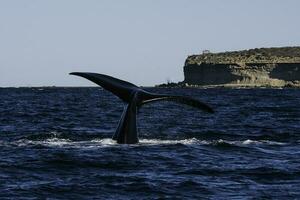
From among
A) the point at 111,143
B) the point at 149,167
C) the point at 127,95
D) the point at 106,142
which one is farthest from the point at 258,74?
the point at 149,167

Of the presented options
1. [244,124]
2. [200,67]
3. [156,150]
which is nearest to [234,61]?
[200,67]

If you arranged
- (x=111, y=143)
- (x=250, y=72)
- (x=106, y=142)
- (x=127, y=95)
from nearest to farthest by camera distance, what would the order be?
(x=127, y=95)
(x=111, y=143)
(x=106, y=142)
(x=250, y=72)

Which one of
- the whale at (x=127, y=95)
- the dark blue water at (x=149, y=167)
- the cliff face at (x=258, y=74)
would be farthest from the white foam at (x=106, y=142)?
the cliff face at (x=258, y=74)

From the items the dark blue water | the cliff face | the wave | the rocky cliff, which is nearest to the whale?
the dark blue water

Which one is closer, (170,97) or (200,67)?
(170,97)

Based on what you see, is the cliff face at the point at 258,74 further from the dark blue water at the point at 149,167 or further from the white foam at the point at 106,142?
the white foam at the point at 106,142

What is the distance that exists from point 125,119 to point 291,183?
570 centimetres

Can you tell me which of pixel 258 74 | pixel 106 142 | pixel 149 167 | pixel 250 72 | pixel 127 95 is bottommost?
pixel 149 167

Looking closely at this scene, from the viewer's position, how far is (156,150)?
19016 millimetres

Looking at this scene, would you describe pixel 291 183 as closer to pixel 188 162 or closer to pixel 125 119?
pixel 188 162

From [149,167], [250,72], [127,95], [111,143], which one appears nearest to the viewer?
[149,167]

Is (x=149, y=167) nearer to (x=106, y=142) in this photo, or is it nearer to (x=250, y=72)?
(x=106, y=142)

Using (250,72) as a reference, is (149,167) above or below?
below

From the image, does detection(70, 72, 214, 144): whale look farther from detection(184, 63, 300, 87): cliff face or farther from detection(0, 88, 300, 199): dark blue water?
detection(184, 63, 300, 87): cliff face
